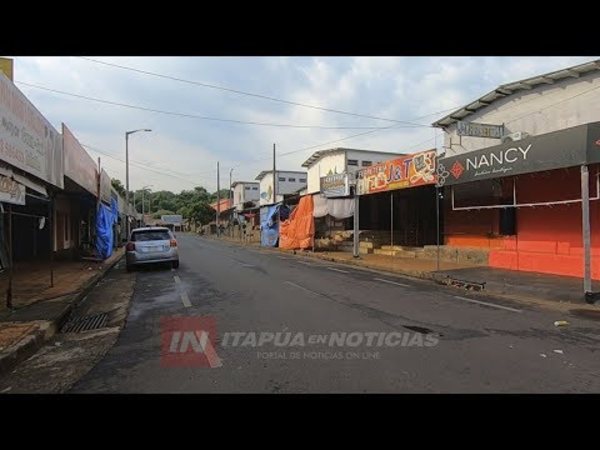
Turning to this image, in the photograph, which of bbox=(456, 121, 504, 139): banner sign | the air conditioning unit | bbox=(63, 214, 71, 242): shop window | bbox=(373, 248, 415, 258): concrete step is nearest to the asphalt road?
bbox=(456, 121, 504, 139): banner sign

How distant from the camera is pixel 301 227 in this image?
3200cm

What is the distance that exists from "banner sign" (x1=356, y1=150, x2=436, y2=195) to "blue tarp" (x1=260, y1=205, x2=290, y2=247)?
44.4 feet

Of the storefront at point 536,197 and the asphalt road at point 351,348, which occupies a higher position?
the storefront at point 536,197

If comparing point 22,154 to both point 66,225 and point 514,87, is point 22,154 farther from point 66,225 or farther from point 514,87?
point 66,225

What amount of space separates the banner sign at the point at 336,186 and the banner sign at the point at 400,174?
0.77 metres

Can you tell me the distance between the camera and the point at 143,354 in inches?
267

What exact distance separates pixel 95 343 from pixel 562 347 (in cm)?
664

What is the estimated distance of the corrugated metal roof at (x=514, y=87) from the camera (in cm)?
1453

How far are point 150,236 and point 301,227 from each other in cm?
1436

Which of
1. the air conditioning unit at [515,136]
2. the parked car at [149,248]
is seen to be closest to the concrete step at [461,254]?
the air conditioning unit at [515,136]

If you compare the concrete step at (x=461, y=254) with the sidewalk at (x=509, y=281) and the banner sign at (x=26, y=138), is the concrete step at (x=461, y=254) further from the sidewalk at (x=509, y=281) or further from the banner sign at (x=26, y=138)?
the banner sign at (x=26, y=138)

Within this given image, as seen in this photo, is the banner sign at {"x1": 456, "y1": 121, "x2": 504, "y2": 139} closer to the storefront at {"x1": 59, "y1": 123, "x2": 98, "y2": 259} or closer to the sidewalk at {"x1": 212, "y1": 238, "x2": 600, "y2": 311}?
the sidewalk at {"x1": 212, "y1": 238, "x2": 600, "y2": 311}
